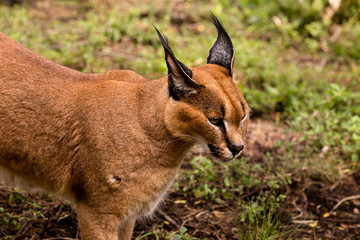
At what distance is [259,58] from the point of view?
8.34 m

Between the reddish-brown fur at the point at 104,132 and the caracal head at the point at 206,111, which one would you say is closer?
the caracal head at the point at 206,111

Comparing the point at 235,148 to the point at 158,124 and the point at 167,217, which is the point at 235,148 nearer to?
the point at 158,124

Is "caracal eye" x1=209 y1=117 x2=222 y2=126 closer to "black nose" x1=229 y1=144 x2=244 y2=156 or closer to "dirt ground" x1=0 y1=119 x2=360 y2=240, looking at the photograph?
"black nose" x1=229 y1=144 x2=244 y2=156

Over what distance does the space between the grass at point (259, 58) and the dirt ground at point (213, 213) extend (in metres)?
0.15

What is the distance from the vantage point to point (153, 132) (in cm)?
393

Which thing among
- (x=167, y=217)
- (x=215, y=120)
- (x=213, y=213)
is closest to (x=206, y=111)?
(x=215, y=120)

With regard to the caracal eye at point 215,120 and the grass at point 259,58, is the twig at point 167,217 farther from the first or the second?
the caracal eye at point 215,120

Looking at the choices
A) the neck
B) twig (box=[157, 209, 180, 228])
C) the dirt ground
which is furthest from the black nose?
twig (box=[157, 209, 180, 228])

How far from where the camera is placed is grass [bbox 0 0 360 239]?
5758 millimetres

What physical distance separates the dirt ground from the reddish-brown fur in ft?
3.07

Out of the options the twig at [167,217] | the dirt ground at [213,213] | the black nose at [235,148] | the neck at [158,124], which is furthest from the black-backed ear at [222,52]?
the twig at [167,217]

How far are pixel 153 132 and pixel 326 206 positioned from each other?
2829mm

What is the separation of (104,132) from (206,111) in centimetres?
86

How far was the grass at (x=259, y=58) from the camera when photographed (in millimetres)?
5758
